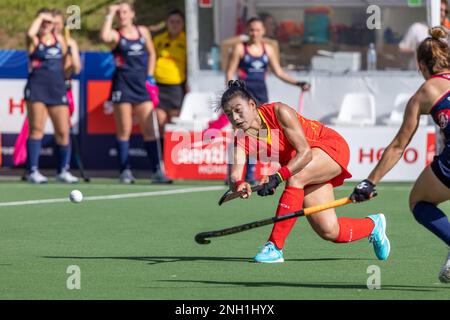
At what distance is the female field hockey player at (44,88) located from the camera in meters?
15.2

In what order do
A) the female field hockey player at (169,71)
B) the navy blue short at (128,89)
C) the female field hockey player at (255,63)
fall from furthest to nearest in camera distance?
the female field hockey player at (169,71), the navy blue short at (128,89), the female field hockey player at (255,63)

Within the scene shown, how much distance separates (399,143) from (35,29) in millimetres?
8336

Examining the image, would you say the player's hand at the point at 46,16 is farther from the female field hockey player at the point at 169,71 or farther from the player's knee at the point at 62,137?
the female field hockey player at the point at 169,71

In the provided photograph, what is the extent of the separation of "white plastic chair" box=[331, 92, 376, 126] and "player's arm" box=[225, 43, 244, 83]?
5.78 feet

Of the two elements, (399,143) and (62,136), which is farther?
A: (62,136)

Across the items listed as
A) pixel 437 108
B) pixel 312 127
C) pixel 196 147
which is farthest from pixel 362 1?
pixel 437 108

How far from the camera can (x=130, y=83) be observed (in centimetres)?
1547

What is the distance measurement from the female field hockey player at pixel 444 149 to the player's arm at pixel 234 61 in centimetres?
743

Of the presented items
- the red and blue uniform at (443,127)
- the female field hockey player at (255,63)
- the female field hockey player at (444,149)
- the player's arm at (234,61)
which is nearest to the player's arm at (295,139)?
the female field hockey player at (444,149)

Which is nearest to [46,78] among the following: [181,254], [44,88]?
[44,88]

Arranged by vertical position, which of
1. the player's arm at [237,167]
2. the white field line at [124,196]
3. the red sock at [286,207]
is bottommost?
the white field line at [124,196]

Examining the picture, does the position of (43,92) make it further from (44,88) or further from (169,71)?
(169,71)

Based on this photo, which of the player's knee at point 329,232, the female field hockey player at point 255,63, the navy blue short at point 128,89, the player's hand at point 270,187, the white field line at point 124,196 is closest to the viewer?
the player's hand at point 270,187

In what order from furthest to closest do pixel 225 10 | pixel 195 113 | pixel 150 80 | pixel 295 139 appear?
pixel 225 10
pixel 195 113
pixel 150 80
pixel 295 139
